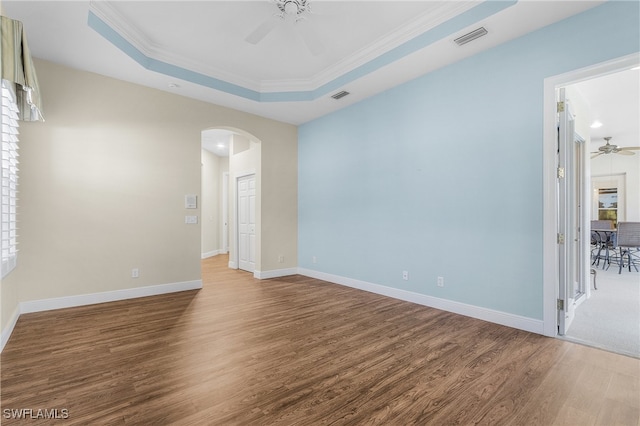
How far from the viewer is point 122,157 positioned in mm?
4203

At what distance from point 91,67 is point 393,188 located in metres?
4.49

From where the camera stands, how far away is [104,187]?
4.06 metres

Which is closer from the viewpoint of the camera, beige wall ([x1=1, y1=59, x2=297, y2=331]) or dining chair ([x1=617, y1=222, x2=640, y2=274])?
beige wall ([x1=1, y1=59, x2=297, y2=331])

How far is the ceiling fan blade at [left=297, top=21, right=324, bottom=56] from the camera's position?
10.2 ft

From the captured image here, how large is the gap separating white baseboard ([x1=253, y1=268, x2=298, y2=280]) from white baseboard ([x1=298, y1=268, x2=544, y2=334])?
117 centimetres

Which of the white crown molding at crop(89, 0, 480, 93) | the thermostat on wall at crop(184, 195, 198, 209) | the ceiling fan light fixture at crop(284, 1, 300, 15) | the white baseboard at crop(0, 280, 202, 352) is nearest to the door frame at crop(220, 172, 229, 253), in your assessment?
the thermostat on wall at crop(184, 195, 198, 209)

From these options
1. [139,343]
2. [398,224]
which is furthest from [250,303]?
[398,224]

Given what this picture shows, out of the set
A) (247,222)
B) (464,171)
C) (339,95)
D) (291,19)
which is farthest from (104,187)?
(464,171)

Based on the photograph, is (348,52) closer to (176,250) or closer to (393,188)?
(393,188)

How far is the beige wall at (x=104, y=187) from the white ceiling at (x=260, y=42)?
0.34 m

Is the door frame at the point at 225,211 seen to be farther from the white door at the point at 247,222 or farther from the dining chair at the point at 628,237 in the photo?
the dining chair at the point at 628,237

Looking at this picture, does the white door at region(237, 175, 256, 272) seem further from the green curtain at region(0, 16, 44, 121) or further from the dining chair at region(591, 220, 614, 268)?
the dining chair at region(591, 220, 614, 268)

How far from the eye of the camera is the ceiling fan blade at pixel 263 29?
9.33 ft

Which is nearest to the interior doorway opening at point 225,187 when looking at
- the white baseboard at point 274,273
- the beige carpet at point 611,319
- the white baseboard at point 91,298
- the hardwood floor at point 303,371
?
the white baseboard at point 274,273
